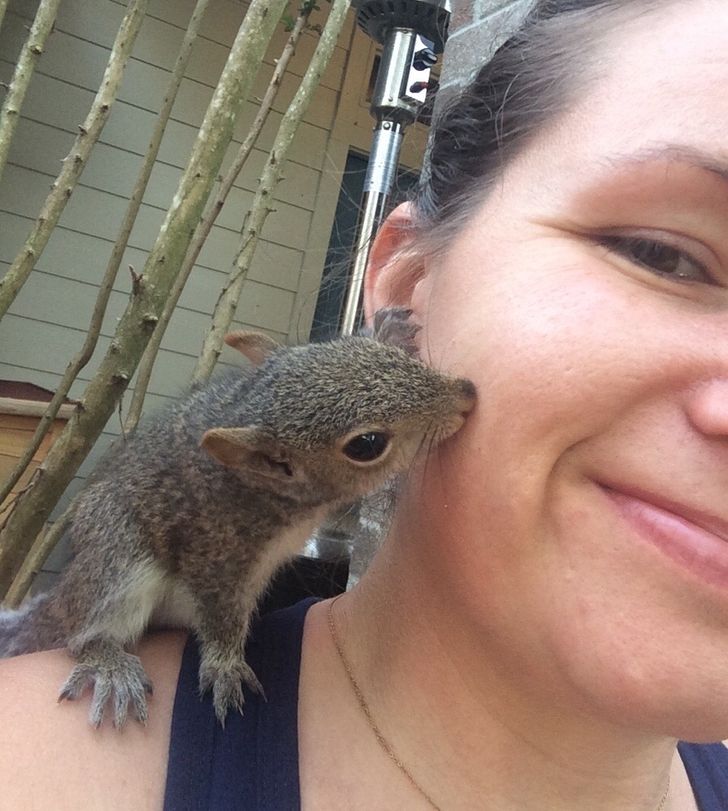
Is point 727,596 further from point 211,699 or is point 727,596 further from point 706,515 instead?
point 211,699

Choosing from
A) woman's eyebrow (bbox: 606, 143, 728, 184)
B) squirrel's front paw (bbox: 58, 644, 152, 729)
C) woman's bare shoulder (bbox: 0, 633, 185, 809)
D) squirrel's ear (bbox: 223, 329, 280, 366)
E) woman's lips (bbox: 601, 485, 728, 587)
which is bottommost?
woman's bare shoulder (bbox: 0, 633, 185, 809)

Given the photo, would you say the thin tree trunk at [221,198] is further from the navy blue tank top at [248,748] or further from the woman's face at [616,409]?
the woman's face at [616,409]

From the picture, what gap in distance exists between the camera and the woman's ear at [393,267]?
1.14 m

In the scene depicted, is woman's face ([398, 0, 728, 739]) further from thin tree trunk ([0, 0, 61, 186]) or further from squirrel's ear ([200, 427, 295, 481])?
thin tree trunk ([0, 0, 61, 186])

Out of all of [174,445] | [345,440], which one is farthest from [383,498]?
[174,445]

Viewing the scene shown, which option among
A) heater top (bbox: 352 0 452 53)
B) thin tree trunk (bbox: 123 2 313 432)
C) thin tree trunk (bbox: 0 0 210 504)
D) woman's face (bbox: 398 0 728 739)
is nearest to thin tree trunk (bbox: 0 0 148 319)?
thin tree trunk (bbox: 0 0 210 504)

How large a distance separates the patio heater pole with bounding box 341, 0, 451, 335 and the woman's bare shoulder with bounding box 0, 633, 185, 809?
4.40 feet

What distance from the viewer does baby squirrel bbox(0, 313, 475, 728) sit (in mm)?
1111

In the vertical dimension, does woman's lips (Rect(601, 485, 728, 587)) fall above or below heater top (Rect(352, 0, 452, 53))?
below

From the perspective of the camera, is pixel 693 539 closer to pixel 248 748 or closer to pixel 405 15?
pixel 248 748

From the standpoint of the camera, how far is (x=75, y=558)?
4.27 feet

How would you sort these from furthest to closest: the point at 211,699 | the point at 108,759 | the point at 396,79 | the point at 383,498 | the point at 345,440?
the point at 396,79 < the point at 383,498 < the point at 345,440 < the point at 211,699 < the point at 108,759

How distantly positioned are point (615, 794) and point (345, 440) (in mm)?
613

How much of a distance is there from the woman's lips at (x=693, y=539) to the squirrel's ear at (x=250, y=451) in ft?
2.02
